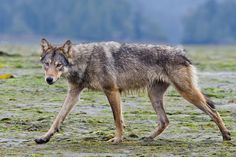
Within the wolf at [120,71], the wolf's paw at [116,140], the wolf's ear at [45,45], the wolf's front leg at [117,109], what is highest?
the wolf's ear at [45,45]

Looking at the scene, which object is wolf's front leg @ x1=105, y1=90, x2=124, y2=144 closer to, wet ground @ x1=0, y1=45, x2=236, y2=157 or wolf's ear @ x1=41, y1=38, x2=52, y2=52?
wet ground @ x1=0, y1=45, x2=236, y2=157

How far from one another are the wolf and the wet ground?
0.47 m

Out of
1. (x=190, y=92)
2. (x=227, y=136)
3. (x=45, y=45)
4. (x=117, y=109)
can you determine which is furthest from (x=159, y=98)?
(x=45, y=45)

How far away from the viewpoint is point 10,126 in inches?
628

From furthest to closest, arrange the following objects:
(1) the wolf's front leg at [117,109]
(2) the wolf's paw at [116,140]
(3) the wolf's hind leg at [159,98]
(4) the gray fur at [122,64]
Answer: (3) the wolf's hind leg at [159,98]
(4) the gray fur at [122,64]
(1) the wolf's front leg at [117,109]
(2) the wolf's paw at [116,140]

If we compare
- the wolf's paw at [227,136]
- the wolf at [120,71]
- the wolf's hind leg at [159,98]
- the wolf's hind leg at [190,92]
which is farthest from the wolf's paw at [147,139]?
the wolf's paw at [227,136]

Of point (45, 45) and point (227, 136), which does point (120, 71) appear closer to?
point (45, 45)

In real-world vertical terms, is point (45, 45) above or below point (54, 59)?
above

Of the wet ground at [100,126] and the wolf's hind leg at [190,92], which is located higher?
the wolf's hind leg at [190,92]

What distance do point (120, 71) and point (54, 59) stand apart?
59.3 inches

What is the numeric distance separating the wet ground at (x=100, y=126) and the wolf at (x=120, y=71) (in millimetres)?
469

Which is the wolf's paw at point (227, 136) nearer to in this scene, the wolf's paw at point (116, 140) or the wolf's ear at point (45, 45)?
the wolf's paw at point (116, 140)

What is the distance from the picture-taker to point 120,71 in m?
15.2

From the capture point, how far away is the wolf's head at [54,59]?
14.1m
